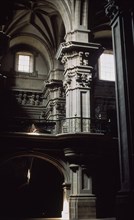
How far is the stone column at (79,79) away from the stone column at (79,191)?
5.49 ft

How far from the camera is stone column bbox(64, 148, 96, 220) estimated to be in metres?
15.1

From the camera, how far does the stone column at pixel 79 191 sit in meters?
15.1

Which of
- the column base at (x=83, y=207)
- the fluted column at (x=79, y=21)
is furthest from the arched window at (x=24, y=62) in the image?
the column base at (x=83, y=207)

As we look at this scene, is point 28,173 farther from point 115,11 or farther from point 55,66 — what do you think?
point 115,11

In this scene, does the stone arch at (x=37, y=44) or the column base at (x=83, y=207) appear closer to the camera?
the column base at (x=83, y=207)

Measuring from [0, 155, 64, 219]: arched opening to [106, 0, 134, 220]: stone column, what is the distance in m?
12.5

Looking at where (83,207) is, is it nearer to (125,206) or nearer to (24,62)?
(125,206)

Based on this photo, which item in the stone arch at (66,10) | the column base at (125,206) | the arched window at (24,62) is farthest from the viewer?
the arched window at (24,62)

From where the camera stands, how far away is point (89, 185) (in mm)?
15680

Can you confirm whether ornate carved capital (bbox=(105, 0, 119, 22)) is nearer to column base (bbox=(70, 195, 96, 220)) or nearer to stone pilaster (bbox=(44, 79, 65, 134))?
column base (bbox=(70, 195, 96, 220))

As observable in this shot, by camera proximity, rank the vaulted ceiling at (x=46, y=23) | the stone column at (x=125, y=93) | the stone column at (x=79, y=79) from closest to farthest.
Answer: the stone column at (x=125, y=93)
the stone column at (x=79, y=79)
the vaulted ceiling at (x=46, y=23)

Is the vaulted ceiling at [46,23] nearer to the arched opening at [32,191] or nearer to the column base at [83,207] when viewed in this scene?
the arched opening at [32,191]

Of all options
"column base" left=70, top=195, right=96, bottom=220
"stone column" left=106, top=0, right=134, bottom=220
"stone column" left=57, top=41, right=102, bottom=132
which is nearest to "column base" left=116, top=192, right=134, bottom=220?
"stone column" left=106, top=0, right=134, bottom=220

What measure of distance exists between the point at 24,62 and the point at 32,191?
390 inches
